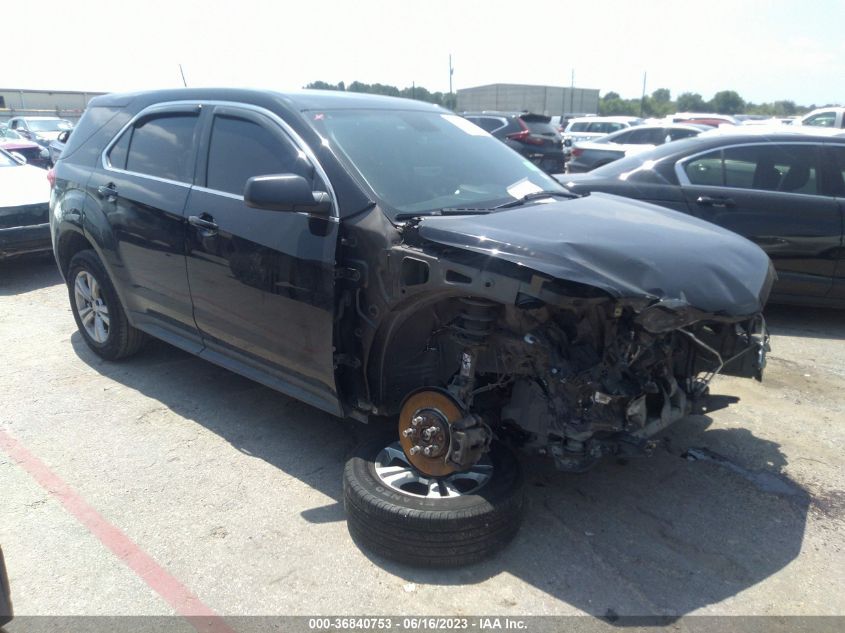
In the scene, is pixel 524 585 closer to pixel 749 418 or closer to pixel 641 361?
pixel 641 361

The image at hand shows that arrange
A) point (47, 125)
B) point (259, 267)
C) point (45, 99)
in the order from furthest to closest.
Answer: point (45, 99) < point (47, 125) < point (259, 267)

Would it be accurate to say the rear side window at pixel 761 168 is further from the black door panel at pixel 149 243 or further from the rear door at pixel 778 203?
the black door panel at pixel 149 243

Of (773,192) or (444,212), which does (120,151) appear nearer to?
(444,212)

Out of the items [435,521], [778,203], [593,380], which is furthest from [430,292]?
[778,203]

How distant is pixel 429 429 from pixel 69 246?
3682 mm

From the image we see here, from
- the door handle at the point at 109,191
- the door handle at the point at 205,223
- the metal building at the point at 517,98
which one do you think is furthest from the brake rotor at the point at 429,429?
the metal building at the point at 517,98

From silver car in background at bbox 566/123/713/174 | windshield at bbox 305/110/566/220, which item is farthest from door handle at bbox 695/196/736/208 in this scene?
silver car in background at bbox 566/123/713/174

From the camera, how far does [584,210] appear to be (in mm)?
3496

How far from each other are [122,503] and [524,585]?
199cm

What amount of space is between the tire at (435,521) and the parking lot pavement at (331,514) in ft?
0.27

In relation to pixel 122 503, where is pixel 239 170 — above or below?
above

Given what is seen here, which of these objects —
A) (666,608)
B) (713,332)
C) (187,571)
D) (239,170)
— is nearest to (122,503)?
(187,571)

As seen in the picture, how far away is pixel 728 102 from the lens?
2808 inches

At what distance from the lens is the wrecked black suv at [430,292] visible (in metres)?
2.85
